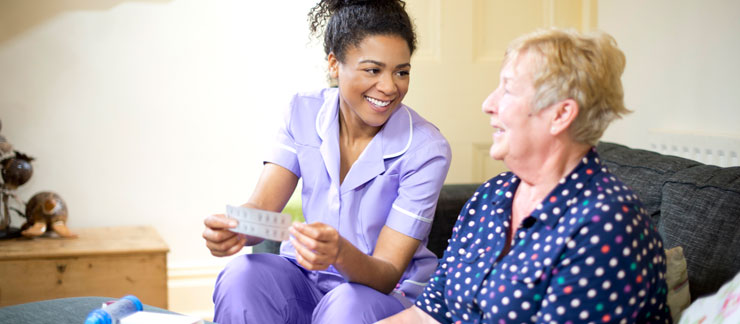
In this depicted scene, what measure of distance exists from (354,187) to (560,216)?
0.68 m

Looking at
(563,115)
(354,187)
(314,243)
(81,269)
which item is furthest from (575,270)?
(81,269)

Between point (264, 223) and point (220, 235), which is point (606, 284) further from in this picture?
point (220, 235)

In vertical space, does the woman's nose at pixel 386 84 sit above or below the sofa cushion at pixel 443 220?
above

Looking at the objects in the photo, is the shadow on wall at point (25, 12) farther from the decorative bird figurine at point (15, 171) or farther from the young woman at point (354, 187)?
the young woman at point (354, 187)

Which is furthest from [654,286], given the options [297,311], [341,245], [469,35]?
[469,35]

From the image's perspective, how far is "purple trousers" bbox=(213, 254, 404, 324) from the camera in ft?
4.93

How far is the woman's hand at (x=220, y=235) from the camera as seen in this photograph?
4.97 ft

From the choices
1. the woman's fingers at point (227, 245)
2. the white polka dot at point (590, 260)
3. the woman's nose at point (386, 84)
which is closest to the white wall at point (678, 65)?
the woman's nose at point (386, 84)

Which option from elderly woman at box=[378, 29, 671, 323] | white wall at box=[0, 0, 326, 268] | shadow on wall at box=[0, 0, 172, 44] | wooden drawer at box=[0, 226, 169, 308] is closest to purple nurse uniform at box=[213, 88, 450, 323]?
elderly woman at box=[378, 29, 671, 323]

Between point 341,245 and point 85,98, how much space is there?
1.77 m

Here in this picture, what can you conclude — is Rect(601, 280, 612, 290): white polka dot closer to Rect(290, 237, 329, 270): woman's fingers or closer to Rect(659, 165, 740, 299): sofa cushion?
Rect(659, 165, 740, 299): sofa cushion

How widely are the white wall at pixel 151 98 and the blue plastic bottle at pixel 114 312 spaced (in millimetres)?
1617

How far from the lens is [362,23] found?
1726 millimetres

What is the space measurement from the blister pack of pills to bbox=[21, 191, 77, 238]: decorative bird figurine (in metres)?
1.46
